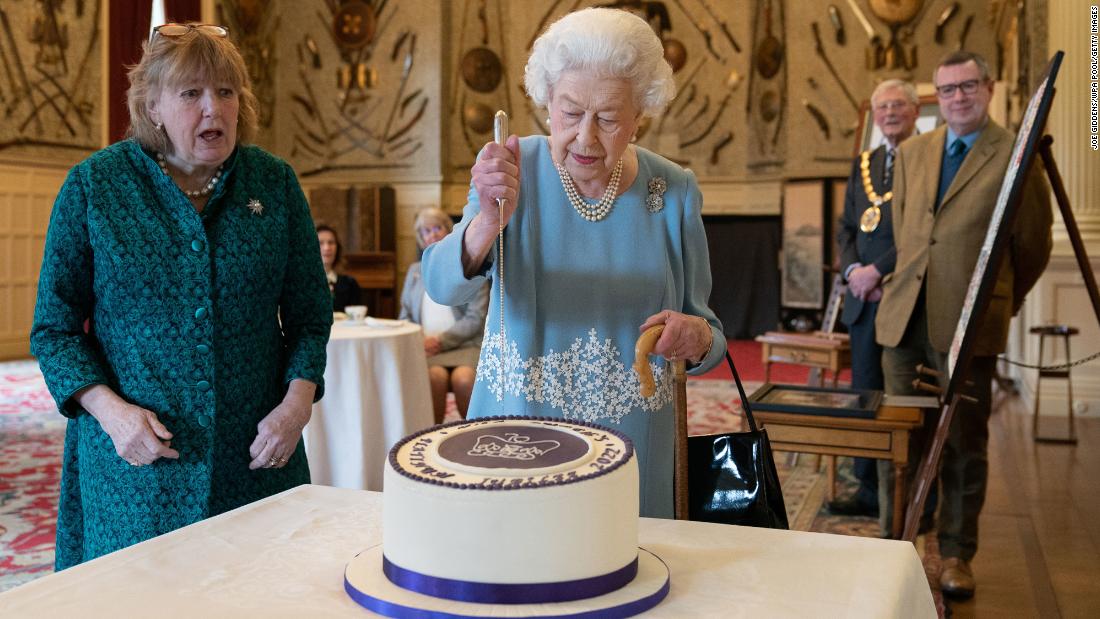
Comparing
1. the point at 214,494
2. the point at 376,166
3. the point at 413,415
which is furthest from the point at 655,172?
the point at 376,166

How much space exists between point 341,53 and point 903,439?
40.1ft

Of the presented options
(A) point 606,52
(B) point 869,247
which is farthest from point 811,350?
(A) point 606,52

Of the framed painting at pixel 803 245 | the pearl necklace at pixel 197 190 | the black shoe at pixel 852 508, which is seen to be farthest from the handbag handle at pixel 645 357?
the framed painting at pixel 803 245

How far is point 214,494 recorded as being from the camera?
6.17 feet

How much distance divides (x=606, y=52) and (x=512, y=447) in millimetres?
777

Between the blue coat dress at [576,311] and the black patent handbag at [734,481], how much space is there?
15cm

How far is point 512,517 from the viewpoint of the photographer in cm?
102

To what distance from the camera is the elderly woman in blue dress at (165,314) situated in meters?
1.81

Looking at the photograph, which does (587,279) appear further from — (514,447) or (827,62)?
(827,62)

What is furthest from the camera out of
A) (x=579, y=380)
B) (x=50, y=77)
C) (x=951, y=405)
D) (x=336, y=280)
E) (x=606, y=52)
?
(x=50, y=77)

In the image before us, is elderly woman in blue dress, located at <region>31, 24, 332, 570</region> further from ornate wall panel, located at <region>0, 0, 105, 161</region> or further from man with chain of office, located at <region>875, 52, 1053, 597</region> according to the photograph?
ornate wall panel, located at <region>0, 0, 105, 161</region>

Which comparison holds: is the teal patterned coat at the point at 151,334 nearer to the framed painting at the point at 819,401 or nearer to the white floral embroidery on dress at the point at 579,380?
the white floral embroidery on dress at the point at 579,380

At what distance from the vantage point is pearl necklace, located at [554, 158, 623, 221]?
70.9 inches

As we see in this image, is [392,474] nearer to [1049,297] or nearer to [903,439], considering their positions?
[903,439]
